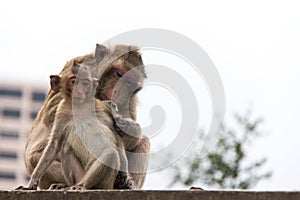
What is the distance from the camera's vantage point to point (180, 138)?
25.7 feet

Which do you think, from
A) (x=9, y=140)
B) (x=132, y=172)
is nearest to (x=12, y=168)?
(x=9, y=140)

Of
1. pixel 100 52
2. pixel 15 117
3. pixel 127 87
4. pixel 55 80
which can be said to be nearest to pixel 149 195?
pixel 55 80

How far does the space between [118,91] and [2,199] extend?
7.81 ft

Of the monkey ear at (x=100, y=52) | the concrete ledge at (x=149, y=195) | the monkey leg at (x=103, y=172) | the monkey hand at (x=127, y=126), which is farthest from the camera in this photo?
the monkey ear at (x=100, y=52)

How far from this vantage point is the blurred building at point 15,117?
344ft

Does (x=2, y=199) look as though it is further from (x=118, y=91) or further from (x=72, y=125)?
(x=118, y=91)

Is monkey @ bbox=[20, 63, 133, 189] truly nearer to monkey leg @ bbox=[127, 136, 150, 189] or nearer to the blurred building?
monkey leg @ bbox=[127, 136, 150, 189]

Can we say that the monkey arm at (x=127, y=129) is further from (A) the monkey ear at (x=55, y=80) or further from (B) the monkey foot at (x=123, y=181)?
(A) the monkey ear at (x=55, y=80)

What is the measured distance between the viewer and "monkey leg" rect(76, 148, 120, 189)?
7.45 metres

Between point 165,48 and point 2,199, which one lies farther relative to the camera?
point 165,48

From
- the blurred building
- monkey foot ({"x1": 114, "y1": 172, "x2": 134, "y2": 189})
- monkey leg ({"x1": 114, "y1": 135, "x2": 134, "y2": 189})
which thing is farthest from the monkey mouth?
the blurred building

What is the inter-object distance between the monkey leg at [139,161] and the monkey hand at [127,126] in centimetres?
62

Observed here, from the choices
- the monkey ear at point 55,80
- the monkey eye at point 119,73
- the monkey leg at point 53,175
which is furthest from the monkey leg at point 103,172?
the monkey eye at point 119,73

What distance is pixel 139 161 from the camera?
28.9 ft
